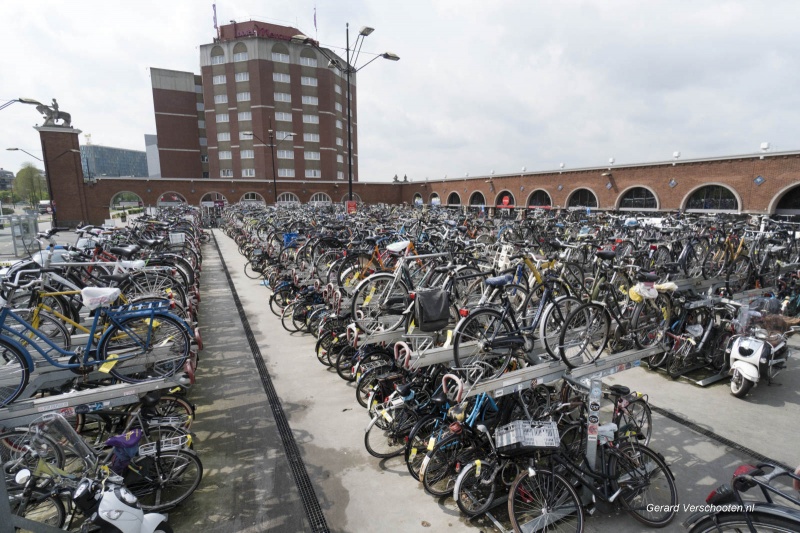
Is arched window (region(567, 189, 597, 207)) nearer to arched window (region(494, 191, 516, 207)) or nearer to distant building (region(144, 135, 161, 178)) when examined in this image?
arched window (region(494, 191, 516, 207))

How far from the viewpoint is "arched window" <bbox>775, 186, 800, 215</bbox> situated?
16.1 meters

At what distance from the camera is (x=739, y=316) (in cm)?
490

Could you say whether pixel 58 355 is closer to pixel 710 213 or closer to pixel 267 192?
pixel 710 213

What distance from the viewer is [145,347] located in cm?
360

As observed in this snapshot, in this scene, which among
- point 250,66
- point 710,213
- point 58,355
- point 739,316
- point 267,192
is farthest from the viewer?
point 250,66

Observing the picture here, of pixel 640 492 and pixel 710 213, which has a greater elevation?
pixel 710 213

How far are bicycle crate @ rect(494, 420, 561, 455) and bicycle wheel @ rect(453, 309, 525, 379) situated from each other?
57 centimetres

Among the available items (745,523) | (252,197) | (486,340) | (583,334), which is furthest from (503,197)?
(745,523)

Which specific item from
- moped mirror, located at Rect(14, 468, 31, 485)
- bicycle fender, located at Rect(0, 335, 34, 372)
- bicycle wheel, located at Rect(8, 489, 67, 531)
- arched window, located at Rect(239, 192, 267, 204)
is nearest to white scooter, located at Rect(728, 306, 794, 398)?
bicycle wheel, located at Rect(8, 489, 67, 531)

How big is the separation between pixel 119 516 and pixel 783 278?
10.4 m

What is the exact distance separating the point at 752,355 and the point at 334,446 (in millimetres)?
4972

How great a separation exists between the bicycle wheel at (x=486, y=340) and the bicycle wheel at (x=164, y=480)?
92.9 inches

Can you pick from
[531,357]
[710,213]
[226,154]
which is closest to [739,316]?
[531,357]

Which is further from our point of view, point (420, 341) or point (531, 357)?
point (420, 341)
